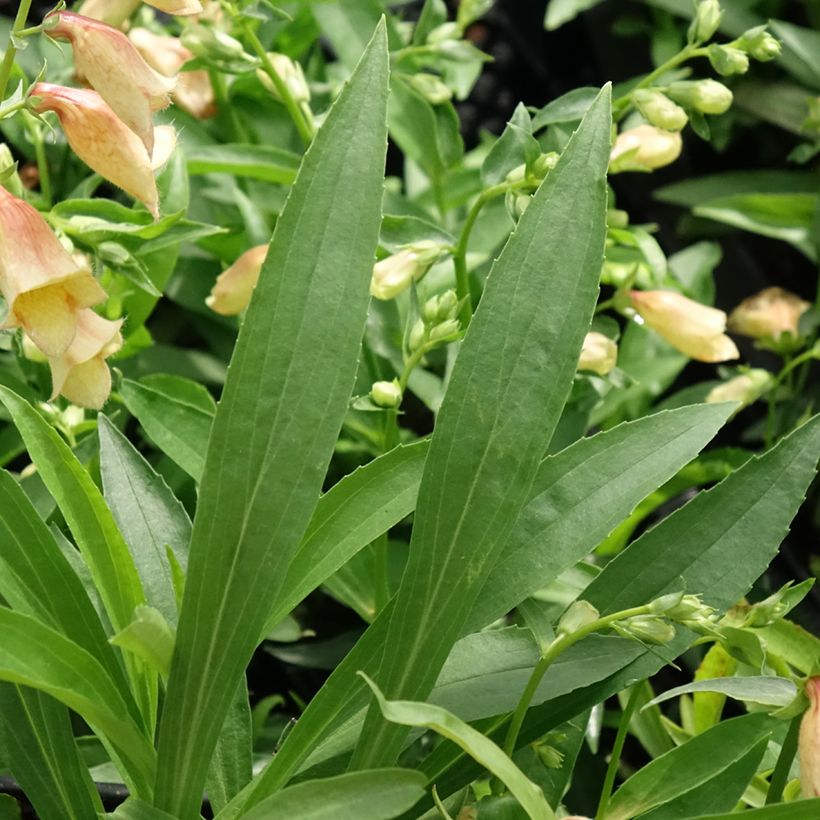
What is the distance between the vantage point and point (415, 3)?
1341mm

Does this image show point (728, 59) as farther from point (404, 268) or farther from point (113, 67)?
point (113, 67)

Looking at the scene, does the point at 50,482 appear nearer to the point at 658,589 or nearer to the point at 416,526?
the point at 416,526

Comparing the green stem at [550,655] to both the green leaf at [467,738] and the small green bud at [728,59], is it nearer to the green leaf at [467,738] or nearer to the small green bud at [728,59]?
the green leaf at [467,738]

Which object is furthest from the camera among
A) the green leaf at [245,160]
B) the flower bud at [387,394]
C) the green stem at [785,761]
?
the green leaf at [245,160]

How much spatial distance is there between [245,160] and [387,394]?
29 cm

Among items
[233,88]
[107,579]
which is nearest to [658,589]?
[107,579]

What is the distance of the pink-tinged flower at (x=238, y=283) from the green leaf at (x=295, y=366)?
0.88 feet

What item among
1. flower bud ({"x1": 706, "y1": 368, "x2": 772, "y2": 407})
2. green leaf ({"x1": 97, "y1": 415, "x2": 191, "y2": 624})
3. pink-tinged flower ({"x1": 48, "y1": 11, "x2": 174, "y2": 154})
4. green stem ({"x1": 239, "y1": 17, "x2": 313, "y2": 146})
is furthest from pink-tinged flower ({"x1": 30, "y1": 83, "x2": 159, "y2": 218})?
flower bud ({"x1": 706, "y1": 368, "x2": 772, "y2": 407})

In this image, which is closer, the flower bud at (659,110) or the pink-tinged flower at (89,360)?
the pink-tinged flower at (89,360)

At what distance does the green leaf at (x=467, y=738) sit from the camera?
1.29 feet

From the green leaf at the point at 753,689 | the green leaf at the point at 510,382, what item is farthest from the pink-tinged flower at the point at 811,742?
the green leaf at the point at 510,382

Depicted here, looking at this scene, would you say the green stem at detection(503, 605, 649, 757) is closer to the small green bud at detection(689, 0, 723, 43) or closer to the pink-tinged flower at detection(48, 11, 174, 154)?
the pink-tinged flower at detection(48, 11, 174, 154)

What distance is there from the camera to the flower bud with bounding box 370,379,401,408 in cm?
61

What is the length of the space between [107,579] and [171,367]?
1.18 feet
